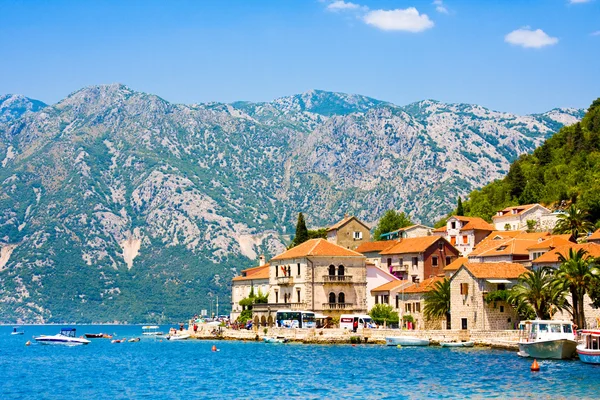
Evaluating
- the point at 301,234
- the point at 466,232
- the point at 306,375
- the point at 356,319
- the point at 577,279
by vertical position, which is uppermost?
the point at 301,234

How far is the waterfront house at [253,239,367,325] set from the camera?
116 metres

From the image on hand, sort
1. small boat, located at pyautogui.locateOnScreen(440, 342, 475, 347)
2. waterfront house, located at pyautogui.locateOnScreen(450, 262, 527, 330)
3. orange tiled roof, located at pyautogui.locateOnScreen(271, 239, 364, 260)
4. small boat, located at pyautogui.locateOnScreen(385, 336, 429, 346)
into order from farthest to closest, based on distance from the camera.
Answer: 1. orange tiled roof, located at pyautogui.locateOnScreen(271, 239, 364, 260)
2. small boat, located at pyautogui.locateOnScreen(385, 336, 429, 346)
3. waterfront house, located at pyautogui.locateOnScreen(450, 262, 527, 330)
4. small boat, located at pyautogui.locateOnScreen(440, 342, 475, 347)

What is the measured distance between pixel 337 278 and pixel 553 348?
4340 cm

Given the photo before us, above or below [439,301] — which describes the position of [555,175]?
above

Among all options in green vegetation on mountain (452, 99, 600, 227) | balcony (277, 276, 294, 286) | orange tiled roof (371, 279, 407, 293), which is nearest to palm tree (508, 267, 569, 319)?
orange tiled roof (371, 279, 407, 293)

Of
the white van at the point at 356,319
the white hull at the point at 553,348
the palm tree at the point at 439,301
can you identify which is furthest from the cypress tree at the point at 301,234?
the white hull at the point at 553,348

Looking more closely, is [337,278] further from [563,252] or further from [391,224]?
[391,224]

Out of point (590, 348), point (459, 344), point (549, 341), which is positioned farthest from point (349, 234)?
point (590, 348)

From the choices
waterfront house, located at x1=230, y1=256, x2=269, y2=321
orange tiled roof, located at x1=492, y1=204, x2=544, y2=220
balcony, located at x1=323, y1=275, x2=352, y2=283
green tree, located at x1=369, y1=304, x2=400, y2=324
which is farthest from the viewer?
orange tiled roof, located at x1=492, y1=204, x2=544, y2=220

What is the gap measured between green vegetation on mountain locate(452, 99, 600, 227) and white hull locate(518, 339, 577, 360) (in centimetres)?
5571

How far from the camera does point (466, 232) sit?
13538cm

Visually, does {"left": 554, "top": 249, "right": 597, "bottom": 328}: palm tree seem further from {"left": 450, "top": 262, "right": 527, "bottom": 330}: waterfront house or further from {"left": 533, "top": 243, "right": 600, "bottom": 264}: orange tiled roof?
{"left": 450, "top": 262, "right": 527, "bottom": 330}: waterfront house

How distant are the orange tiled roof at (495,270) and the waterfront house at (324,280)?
77.3ft

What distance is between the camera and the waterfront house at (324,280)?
116 m
